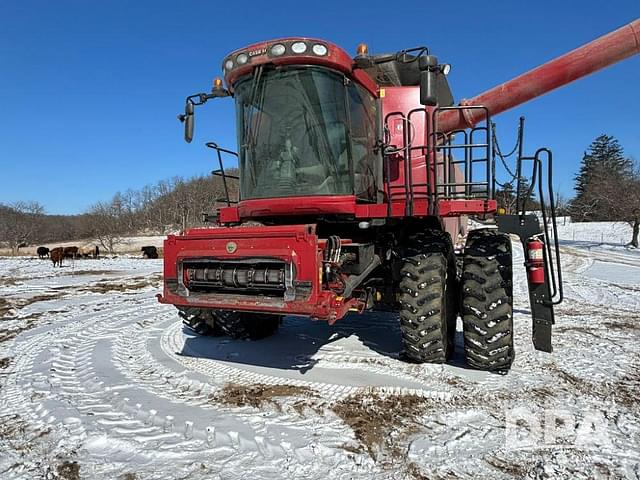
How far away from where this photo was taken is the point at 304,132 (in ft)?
14.0

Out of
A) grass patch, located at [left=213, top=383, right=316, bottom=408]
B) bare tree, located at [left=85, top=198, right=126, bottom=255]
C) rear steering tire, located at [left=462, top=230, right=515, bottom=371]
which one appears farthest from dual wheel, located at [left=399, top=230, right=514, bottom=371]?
bare tree, located at [left=85, top=198, right=126, bottom=255]

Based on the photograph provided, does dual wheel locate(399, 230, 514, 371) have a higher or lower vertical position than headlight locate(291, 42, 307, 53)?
lower

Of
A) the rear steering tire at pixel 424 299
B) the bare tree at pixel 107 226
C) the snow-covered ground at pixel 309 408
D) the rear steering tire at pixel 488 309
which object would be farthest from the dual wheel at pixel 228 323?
the bare tree at pixel 107 226

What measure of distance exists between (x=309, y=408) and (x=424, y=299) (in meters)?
1.56

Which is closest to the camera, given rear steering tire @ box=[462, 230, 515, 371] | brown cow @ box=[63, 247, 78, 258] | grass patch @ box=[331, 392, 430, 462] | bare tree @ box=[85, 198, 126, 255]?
grass patch @ box=[331, 392, 430, 462]

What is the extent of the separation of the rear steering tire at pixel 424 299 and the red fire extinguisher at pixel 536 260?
2.76 ft

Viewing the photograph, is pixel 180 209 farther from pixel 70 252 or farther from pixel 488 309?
→ pixel 488 309

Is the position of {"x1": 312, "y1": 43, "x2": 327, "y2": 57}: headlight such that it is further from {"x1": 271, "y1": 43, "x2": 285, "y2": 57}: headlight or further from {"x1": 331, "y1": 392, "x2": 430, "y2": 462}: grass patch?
{"x1": 331, "y1": 392, "x2": 430, "y2": 462}: grass patch

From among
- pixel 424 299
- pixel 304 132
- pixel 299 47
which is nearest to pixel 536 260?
pixel 424 299

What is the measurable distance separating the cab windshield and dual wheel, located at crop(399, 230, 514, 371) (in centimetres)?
100

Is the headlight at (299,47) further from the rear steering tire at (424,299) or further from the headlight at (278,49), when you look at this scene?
the rear steering tire at (424,299)

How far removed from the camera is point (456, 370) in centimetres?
445

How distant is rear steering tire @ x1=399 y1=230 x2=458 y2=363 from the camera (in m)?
4.28

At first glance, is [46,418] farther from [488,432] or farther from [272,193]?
[488,432]
